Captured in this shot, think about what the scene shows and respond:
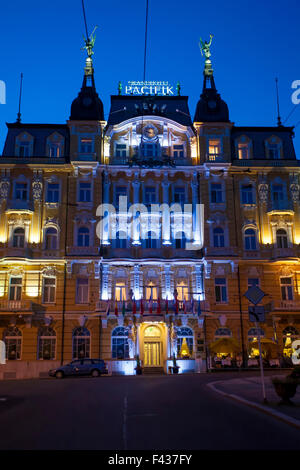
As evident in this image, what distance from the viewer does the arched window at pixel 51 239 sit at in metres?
46.8

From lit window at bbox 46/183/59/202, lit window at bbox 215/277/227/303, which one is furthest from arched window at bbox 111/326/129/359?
lit window at bbox 46/183/59/202

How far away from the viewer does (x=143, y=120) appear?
164ft

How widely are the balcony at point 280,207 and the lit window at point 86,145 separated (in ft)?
57.7

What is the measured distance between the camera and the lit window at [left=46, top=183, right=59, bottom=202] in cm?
4794

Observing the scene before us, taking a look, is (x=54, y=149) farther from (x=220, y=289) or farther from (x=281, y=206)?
(x=281, y=206)

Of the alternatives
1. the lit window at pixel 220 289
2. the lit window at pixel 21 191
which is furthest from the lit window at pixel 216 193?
the lit window at pixel 21 191

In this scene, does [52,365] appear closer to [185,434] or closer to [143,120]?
[143,120]

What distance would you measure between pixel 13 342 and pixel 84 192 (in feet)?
48.3

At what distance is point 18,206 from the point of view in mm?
46344

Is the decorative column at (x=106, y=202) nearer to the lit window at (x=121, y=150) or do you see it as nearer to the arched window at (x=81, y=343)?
the lit window at (x=121, y=150)

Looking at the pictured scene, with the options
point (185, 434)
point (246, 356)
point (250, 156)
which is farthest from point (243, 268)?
point (185, 434)
